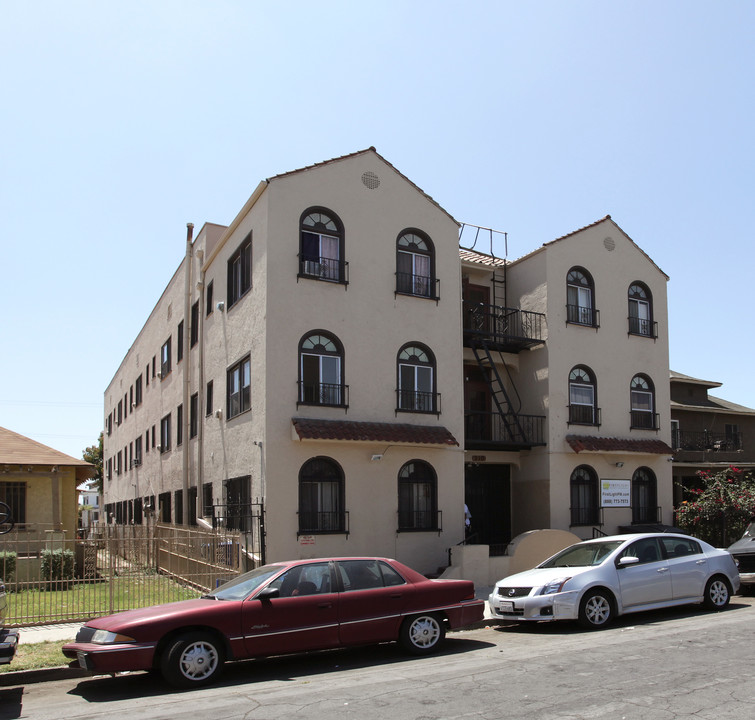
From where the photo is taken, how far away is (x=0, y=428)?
23.0 meters

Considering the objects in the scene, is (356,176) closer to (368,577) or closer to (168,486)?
(368,577)

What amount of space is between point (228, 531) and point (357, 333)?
5.30 metres

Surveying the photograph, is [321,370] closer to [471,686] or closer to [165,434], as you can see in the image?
[471,686]

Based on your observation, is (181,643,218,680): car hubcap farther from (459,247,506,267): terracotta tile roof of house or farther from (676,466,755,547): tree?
(676,466,755,547): tree

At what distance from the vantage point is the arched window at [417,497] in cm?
1811

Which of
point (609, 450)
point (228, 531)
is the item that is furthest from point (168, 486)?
point (609, 450)

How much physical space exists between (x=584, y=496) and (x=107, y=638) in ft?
51.0

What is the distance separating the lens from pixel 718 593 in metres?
13.0

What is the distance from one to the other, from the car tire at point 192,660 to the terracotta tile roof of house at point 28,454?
13.5m

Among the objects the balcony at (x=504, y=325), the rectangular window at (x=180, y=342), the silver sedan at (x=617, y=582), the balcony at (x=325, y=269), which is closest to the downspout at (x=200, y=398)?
the rectangular window at (x=180, y=342)

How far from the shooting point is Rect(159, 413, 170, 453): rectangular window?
27.5 meters

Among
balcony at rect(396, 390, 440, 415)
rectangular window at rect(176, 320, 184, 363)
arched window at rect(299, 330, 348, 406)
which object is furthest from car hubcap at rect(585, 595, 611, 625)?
rectangular window at rect(176, 320, 184, 363)

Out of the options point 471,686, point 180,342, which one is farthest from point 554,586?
point 180,342

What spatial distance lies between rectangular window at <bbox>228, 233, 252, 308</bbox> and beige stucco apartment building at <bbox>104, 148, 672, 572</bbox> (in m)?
0.10
